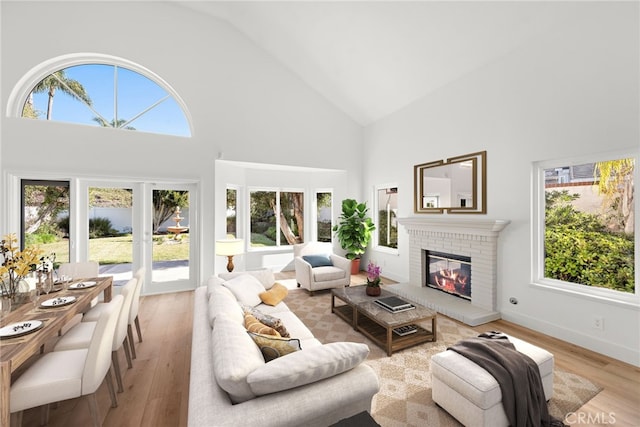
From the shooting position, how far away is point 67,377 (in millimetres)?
1609

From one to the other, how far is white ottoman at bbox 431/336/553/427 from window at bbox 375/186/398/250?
359cm

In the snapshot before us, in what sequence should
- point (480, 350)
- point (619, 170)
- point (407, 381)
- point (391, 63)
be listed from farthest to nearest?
point (391, 63) → point (619, 170) → point (407, 381) → point (480, 350)

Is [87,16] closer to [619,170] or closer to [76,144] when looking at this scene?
[76,144]

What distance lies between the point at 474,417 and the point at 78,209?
558cm

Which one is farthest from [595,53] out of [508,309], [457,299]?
[457,299]

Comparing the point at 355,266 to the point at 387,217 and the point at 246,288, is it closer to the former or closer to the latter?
the point at 387,217

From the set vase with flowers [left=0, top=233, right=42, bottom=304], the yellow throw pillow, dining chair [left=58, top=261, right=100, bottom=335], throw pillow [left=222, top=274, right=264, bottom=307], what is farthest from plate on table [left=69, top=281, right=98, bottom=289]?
the yellow throw pillow

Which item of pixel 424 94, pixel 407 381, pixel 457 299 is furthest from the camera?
pixel 424 94

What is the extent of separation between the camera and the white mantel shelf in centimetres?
348

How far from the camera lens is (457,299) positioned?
400cm

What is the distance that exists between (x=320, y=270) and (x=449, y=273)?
210 centimetres

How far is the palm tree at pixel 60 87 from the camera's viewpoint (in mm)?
4043

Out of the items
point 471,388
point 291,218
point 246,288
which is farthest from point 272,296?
point 291,218

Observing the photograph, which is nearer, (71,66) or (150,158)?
(71,66)
